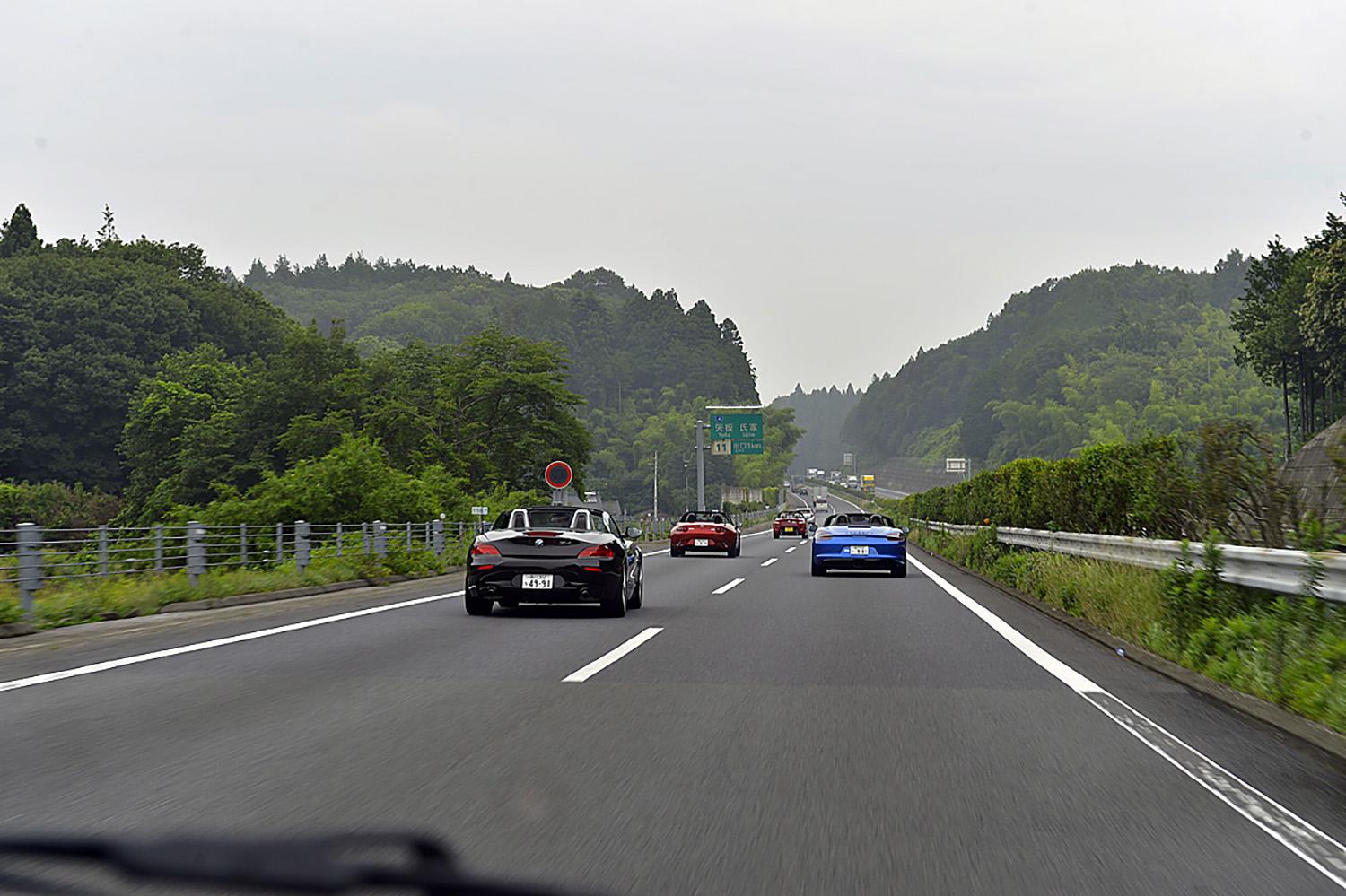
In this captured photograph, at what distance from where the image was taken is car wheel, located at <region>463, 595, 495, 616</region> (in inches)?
595

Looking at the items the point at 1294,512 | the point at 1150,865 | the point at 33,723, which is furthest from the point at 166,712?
the point at 1294,512

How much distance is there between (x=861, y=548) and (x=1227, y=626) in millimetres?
14602

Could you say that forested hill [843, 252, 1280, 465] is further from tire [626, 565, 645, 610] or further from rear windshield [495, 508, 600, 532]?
rear windshield [495, 508, 600, 532]

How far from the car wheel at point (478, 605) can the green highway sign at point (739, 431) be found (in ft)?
174

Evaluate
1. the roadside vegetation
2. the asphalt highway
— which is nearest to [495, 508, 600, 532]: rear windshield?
the asphalt highway

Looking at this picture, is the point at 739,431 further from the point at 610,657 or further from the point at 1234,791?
the point at 1234,791

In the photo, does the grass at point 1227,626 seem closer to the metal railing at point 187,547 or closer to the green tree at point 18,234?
the metal railing at point 187,547

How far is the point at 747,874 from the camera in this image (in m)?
4.30

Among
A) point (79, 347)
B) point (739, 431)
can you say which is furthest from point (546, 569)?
point (79, 347)

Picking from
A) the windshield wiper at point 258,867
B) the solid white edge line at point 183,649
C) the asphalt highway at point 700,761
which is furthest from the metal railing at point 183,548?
the windshield wiper at point 258,867

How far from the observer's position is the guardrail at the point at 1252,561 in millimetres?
8148

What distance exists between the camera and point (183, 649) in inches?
447

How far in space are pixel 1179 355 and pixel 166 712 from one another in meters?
169

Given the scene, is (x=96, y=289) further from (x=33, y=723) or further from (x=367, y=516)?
(x=33, y=723)
